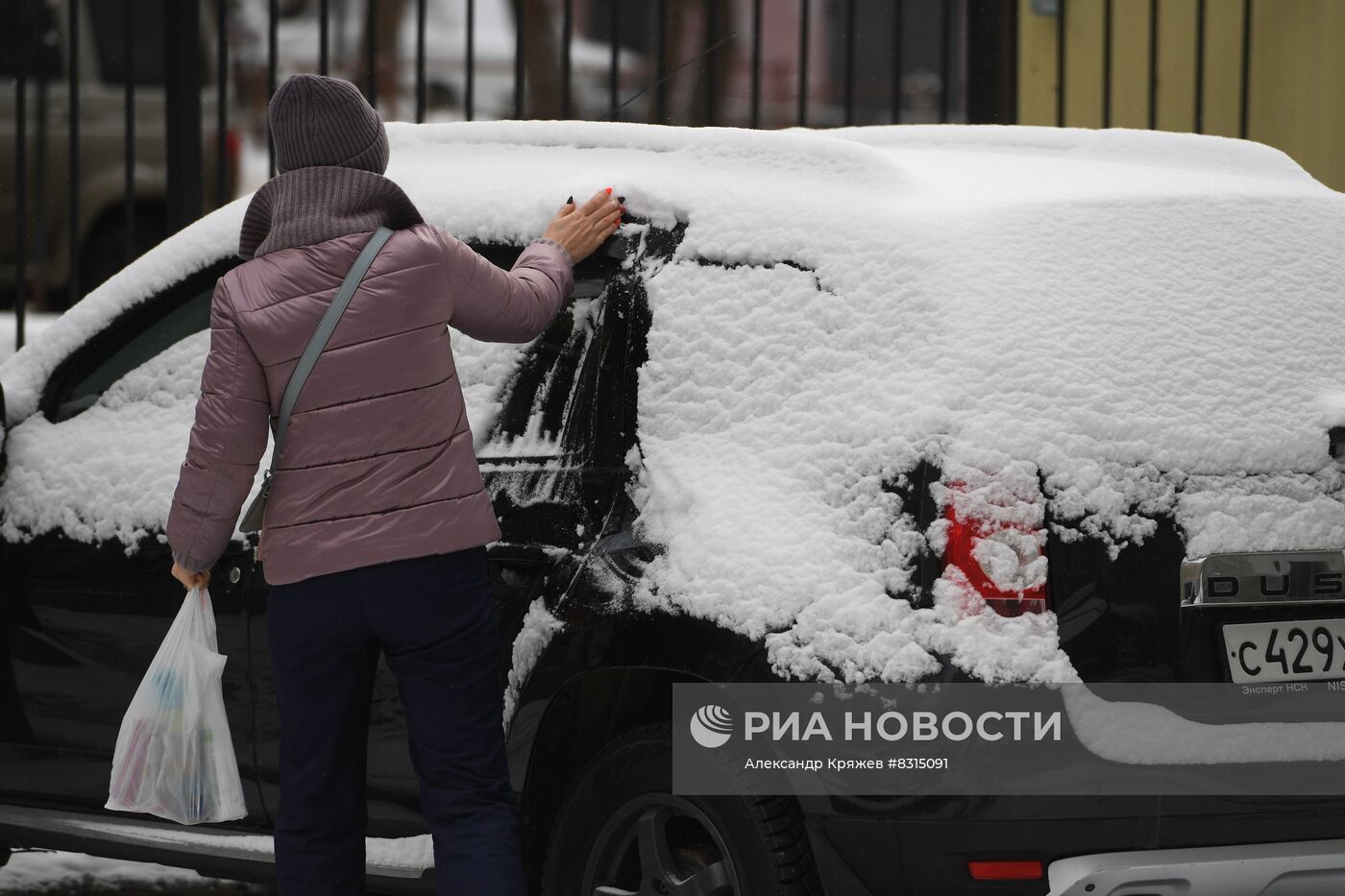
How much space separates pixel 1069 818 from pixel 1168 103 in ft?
18.5

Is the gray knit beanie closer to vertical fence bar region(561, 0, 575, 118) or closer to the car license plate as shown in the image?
the car license plate

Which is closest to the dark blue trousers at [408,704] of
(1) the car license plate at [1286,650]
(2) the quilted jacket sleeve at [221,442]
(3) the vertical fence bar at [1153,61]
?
(2) the quilted jacket sleeve at [221,442]

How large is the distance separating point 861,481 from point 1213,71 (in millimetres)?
5359

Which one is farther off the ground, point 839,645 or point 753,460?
point 753,460

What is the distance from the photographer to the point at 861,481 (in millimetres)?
2850

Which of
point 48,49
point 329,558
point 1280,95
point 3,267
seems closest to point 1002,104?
point 1280,95

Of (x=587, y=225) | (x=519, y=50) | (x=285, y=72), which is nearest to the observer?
(x=587, y=225)

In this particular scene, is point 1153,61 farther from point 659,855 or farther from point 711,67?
point 659,855

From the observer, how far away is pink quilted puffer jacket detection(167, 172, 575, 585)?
307cm

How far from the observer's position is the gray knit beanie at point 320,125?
3096 mm

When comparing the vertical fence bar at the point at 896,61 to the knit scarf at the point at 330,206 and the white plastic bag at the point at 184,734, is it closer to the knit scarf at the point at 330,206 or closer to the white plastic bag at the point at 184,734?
the knit scarf at the point at 330,206

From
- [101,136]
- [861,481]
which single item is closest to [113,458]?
[861,481]

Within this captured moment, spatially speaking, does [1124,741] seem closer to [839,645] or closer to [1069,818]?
[1069,818]

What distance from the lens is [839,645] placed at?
109 inches
